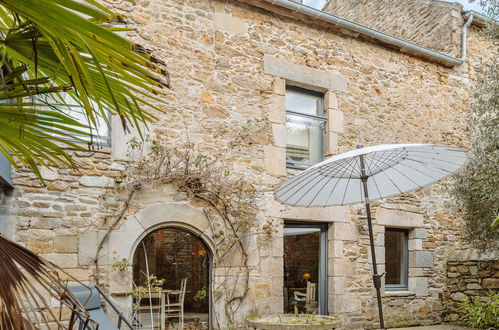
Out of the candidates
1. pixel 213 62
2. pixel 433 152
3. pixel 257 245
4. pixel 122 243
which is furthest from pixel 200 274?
pixel 433 152

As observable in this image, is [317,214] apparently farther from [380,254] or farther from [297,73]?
[297,73]

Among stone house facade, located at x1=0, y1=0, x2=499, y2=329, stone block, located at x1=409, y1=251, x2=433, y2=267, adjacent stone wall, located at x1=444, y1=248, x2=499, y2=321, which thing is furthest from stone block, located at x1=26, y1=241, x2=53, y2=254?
adjacent stone wall, located at x1=444, y1=248, x2=499, y2=321

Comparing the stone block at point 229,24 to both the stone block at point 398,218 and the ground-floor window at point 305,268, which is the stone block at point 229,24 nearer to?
the ground-floor window at point 305,268

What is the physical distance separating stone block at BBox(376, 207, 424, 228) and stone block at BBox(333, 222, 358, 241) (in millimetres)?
586

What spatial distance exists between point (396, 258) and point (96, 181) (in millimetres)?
5165

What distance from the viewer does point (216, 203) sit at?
5777mm

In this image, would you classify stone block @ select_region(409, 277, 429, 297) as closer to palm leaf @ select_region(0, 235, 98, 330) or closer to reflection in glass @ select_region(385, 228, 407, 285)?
reflection in glass @ select_region(385, 228, 407, 285)

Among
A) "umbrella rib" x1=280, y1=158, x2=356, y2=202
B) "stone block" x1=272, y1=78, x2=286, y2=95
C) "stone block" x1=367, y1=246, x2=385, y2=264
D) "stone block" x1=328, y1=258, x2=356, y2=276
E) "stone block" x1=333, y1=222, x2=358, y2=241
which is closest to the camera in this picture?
"umbrella rib" x1=280, y1=158, x2=356, y2=202

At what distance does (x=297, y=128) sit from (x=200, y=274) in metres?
2.86

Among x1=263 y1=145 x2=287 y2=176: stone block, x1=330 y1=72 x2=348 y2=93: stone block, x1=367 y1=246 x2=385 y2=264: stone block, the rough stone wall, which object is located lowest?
x1=367 y1=246 x2=385 y2=264: stone block

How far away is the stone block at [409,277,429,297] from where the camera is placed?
294 inches

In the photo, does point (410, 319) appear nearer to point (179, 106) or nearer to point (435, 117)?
point (435, 117)

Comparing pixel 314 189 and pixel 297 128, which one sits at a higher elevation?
pixel 297 128

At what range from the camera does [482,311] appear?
7.05 meters
